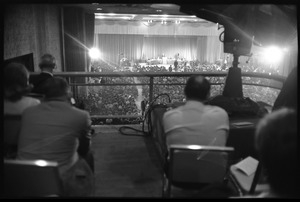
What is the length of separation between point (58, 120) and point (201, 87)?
64 centimetres

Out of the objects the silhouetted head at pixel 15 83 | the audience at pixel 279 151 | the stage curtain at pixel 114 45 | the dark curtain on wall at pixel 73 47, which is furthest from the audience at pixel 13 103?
the dark curtain on wall at pixel 73 47

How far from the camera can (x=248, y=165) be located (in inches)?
51.8

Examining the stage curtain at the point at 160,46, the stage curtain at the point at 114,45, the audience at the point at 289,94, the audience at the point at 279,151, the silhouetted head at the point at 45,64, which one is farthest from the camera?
the stage curtain at the point at 114,45

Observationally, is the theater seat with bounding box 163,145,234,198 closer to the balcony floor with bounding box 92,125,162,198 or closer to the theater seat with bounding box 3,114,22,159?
the balcony floor with bounding box 92,125,162,198

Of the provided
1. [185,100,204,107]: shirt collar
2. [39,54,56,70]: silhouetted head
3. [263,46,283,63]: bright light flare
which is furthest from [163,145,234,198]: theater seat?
[39,54,56,70]: silhouetted head

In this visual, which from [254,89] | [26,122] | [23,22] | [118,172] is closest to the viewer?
[26,122]

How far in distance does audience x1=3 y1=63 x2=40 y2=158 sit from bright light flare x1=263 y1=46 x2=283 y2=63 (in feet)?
3.91

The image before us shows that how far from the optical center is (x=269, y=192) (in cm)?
93

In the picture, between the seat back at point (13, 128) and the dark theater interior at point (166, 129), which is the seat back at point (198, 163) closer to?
the dark theater interior at point (166, 129)

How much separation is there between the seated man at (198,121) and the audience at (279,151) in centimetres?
36

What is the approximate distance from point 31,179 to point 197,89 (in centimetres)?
79

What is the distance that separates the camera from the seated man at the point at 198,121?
127 cm

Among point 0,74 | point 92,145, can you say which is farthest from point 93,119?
point 0,74

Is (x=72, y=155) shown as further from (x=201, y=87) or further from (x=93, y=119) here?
(x=201, y=87)
